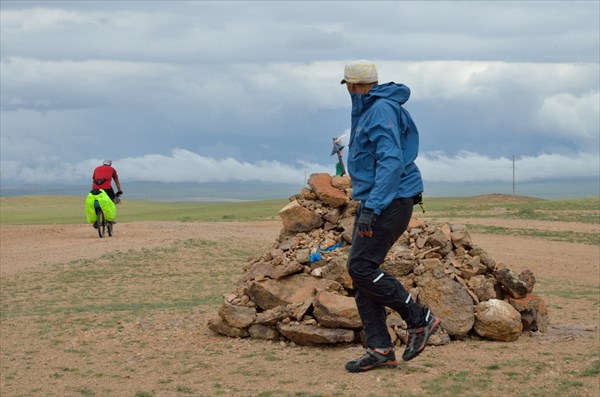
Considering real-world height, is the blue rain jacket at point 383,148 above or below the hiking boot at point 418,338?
above

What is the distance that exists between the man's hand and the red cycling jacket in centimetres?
1666

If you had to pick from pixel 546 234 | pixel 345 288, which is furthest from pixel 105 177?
pixel 345 288

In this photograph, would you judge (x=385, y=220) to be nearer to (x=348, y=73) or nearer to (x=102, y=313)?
(x=348, y=73)

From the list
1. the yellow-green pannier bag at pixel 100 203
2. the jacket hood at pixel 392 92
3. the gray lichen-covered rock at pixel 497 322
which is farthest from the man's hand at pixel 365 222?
the yellow-green pannier bag at pixel 100 203

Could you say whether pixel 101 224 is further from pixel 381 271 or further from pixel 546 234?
pixel 381 271

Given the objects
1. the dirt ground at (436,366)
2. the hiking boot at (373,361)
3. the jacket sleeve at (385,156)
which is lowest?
the dirt ground at (436,366)

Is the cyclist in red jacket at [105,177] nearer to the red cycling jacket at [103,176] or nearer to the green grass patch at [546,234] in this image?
the red cycling jacket at [103,176]

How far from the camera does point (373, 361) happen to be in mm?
7941

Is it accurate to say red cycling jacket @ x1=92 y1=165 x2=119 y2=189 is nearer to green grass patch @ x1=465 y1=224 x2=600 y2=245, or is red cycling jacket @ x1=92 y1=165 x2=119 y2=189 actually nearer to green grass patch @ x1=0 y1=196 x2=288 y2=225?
green grass patch @ x1=465 y1=224 x2=600 y2=245

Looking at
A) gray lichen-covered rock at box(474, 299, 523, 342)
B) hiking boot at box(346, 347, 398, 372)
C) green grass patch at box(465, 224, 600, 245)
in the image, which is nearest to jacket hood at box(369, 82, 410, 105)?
hiking boot at box(346, 347, 398, 372)

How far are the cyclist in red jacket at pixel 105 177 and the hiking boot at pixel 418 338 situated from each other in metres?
16.1

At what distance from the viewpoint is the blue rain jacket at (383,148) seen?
7.32 m

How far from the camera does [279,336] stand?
967 centimetres

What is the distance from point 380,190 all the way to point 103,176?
17013mm
